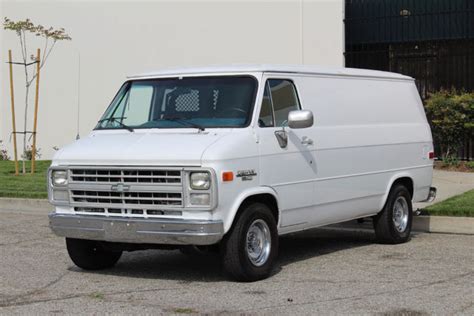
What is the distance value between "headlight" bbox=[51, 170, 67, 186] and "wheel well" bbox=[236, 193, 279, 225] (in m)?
1.78

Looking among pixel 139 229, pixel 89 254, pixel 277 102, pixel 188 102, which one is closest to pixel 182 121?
pixel 188 102

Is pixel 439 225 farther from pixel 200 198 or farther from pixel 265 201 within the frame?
pixel 200 198

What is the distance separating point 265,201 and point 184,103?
1.31 metres

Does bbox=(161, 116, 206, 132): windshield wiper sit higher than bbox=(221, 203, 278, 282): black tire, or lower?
higher

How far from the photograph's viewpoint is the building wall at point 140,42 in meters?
19.8

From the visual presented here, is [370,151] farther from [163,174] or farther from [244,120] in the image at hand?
[163,174]

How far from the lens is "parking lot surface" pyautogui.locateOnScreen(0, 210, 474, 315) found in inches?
269

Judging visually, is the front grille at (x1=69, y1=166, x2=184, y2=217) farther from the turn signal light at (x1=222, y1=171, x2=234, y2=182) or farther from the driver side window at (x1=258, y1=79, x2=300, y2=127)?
the driver side window at (x1=258, y1=79, x2=300, y2=127)

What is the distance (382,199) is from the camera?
9914 mm

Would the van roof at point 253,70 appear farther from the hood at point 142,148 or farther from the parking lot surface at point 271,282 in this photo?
the parking lot surface at point 271,282

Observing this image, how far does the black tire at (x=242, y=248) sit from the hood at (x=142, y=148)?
73cm

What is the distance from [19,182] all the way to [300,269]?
9414 mm

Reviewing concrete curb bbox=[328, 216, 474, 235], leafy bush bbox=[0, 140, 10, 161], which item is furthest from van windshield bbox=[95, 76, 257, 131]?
leafy bush bbox=[0, 140, 10, 161]

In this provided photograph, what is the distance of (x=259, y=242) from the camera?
8.06m
